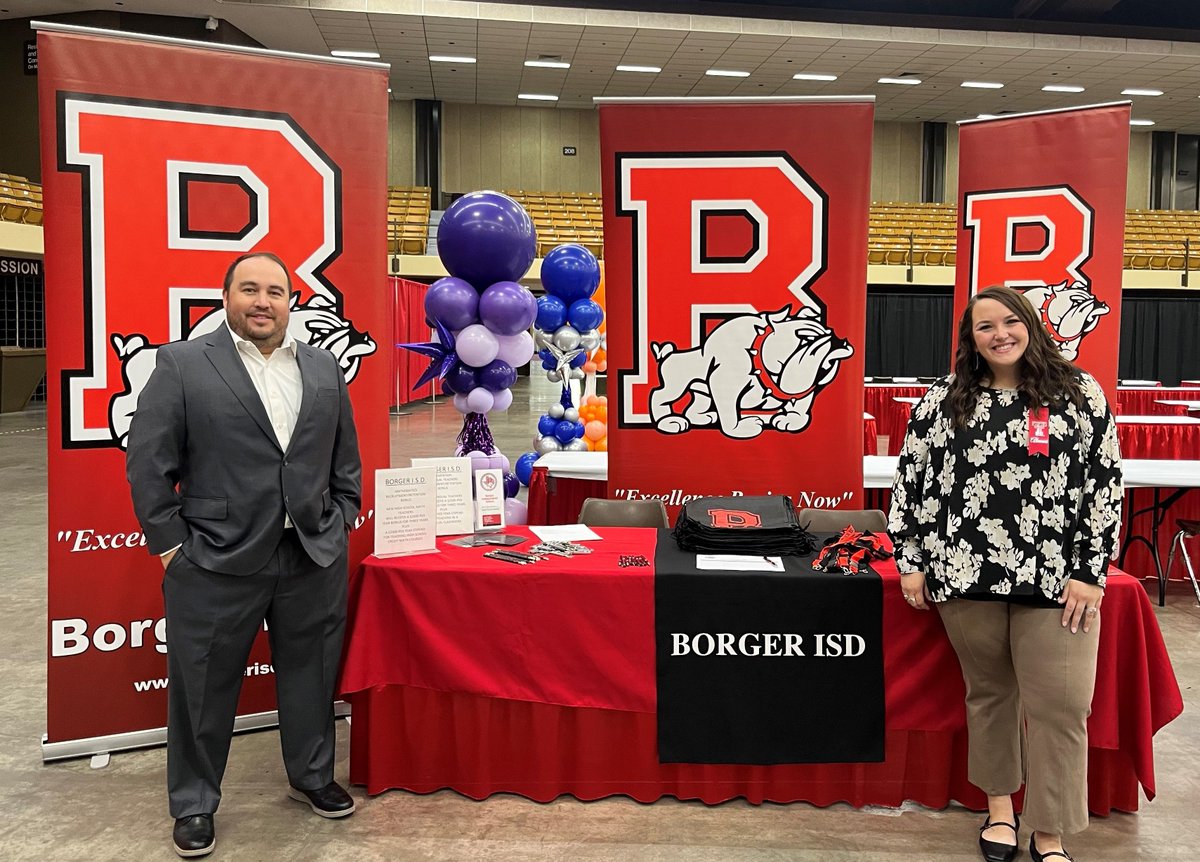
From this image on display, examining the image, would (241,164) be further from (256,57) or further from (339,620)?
(339,620)

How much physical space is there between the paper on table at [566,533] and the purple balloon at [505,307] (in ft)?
5.94

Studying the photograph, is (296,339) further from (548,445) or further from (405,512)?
(548,445)

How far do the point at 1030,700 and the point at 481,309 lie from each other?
3284 millimetres

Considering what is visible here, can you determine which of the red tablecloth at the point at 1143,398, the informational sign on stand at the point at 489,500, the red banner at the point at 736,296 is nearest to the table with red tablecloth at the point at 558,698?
the informational sign on stand at the point at 489,500

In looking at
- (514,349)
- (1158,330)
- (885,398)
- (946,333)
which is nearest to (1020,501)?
(514,349)

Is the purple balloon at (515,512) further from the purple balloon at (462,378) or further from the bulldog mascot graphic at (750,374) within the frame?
the bulldog mascot graphic at (750,374)

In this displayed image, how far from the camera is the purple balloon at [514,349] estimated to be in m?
4.86

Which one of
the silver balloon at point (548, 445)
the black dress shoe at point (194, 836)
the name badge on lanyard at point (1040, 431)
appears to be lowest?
the black dress shoe at point (194, 836)

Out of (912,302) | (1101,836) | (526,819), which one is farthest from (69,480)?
(912,302)

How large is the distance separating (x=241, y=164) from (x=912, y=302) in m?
16.1

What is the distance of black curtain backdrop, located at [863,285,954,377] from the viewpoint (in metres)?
17.3

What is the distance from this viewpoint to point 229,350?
7.41 feet

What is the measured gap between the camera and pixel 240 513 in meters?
2.22

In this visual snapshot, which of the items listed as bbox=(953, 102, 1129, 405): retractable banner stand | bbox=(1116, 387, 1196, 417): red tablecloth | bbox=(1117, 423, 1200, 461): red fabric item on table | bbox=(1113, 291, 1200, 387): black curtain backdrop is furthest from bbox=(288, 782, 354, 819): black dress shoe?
bbox=(1113, 291, 1200, 387): black curtain backdrop
